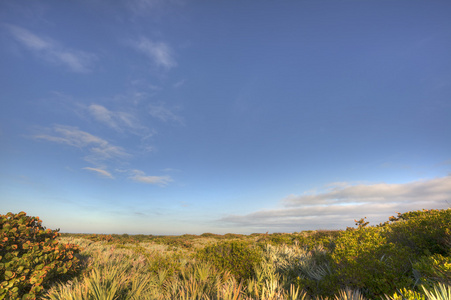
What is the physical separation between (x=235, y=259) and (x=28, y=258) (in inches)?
276

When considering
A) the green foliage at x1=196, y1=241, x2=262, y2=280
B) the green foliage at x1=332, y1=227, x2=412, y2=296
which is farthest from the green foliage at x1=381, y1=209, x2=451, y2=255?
the green foliage at x1=196, y1=241, x2=262, y2=280

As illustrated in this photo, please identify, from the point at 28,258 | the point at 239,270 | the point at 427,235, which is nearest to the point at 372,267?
the point at 427,235

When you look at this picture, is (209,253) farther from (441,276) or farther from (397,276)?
(441,276)

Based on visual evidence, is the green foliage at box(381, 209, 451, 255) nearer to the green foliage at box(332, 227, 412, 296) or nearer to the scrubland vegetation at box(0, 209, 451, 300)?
the scrubland vegetation at box(0, 209, 451, 300)

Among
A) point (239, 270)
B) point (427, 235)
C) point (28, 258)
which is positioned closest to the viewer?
point (28, 258)

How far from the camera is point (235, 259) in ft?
30.2

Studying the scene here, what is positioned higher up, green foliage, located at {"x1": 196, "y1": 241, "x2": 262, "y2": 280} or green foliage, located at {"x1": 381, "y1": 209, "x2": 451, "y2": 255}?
green foliage, located at {"x1": 381, "y1": 209, "x2": 451, "y2": 255}

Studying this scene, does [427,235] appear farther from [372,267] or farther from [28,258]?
[28,258]

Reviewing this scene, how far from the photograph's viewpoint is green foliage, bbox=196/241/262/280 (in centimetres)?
893

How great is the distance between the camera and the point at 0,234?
6.55 metres

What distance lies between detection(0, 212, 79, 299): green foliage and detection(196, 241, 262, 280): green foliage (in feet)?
17.1

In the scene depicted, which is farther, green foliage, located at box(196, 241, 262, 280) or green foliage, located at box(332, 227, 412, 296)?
green foliage, located at box(196, 241, 262, 280)

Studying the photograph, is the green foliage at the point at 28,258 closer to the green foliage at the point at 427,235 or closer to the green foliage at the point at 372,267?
the green foliage at the point at 372,267

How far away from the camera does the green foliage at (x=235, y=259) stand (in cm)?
893
